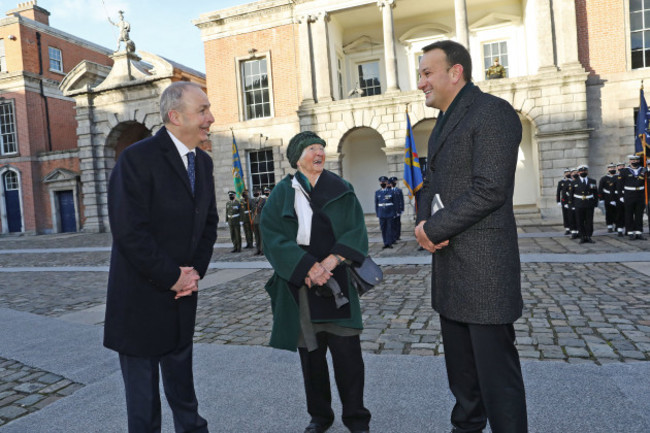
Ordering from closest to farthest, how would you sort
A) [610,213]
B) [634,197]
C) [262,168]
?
[634,197], [610,213], [262,168]

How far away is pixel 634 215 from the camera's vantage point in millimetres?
11250

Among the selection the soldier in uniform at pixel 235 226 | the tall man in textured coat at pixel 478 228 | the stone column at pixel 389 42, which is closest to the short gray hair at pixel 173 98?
the tall man in textured coat at pixel 478 228

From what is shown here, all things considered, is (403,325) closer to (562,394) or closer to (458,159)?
(562,394)

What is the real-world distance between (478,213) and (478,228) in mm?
129

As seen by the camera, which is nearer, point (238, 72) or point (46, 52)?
point (238, 72)

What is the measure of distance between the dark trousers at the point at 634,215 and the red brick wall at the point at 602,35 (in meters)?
8.39

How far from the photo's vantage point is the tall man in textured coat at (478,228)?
7.14 ft

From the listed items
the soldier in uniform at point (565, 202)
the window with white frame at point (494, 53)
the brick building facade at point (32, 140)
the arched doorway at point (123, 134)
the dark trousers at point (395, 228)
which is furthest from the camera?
the brick building facade at point (32, 140)

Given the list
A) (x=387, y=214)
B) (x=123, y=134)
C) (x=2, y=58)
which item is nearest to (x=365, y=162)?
(x=387, y=214)

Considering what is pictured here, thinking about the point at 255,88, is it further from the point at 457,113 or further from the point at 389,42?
the point at 457,113

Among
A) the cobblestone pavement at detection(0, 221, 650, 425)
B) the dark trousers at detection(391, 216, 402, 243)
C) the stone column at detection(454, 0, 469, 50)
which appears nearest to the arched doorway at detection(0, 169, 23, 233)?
the cobblestone pavement at detection(0, 221, 650, 425)

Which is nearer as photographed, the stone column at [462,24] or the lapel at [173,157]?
the lapel at [173,157]

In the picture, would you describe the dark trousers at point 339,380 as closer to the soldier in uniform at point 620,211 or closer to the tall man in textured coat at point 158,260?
the tall man in textured coat at point 158,260

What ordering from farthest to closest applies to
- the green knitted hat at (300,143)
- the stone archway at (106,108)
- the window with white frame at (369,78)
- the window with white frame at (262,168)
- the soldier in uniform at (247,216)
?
the stone archway at (106,108)
the window with white frame at (369,78)
the window with white frame at (262,168)
the soldier in uniform at (247,216)
the green knitted hat at (300,143)
